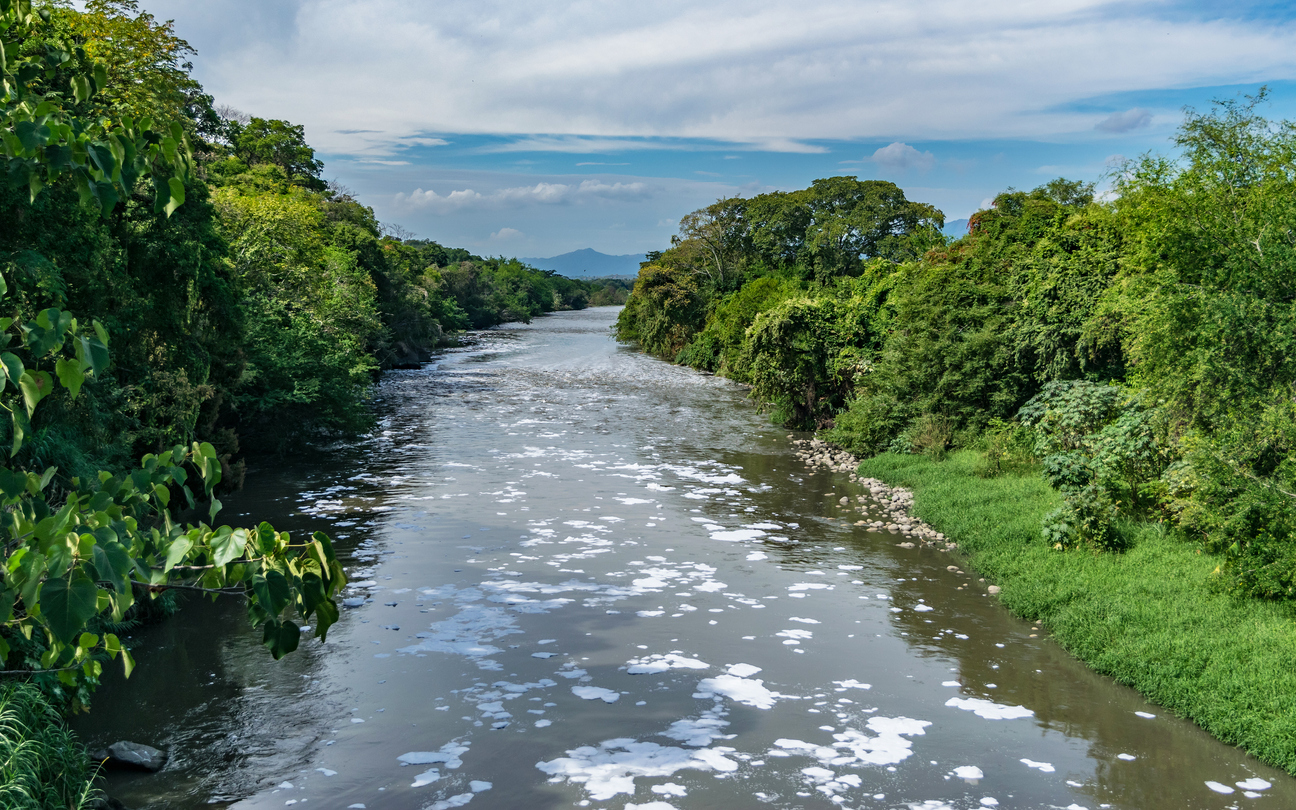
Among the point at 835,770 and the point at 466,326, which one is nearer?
the point at 835,770

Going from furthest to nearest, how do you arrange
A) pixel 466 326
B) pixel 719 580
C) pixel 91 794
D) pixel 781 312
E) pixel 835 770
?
pixel 466 326 → pixel 781 312 → pixel 719 580 → pixel 835 770 → pixel 91 794

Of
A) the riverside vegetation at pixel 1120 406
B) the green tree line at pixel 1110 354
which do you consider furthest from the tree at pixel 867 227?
the riverside vegetation at pixel 1120 406

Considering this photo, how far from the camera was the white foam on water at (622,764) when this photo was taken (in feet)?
26.6

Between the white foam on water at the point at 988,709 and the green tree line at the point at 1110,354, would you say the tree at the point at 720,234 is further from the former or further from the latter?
the white foam on water at the point at 988,709

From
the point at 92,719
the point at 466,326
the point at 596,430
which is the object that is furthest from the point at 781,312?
the point at 466,326

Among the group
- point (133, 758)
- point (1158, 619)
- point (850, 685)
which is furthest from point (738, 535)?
point (133, 758)

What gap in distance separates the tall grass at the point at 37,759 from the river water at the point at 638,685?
0.62 m

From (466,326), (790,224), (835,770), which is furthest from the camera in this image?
(466,326)

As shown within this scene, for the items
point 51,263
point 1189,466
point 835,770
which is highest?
point 51,263

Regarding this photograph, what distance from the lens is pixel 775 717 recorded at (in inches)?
372

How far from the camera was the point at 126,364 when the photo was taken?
45.6ft

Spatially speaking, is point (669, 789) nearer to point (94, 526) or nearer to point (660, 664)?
point (660, 664)

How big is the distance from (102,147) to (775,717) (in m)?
8.23

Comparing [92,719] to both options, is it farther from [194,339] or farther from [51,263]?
[194,339]
